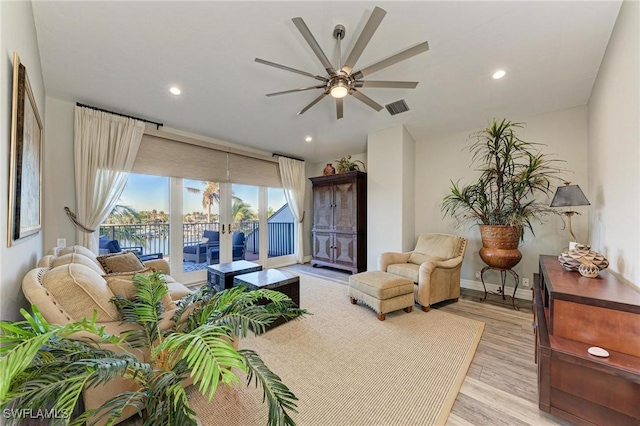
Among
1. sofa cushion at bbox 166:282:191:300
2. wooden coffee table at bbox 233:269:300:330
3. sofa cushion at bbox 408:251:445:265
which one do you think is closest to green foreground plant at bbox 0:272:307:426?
sofa cushion at bbox 166:282:191:300

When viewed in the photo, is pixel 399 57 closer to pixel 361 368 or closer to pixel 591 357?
pixel 591 357

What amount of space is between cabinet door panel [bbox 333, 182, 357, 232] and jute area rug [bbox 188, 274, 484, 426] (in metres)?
2.12

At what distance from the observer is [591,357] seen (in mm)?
1303

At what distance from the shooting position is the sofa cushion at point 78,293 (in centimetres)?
131

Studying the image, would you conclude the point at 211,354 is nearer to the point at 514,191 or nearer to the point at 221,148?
the point at 514,191

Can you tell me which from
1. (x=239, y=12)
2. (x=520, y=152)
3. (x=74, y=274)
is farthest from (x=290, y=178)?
(x=74, y=274)

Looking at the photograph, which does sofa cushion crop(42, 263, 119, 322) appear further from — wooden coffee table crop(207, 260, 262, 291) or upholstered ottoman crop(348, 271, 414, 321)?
upholstered ottoman crop(348, 271, 414, 321)

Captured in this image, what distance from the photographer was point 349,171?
5094mm

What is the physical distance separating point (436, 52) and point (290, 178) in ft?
12.6

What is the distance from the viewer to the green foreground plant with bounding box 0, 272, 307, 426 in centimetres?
84

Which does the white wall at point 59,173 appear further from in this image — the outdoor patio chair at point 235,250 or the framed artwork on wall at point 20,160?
the outdoor patio chair at point 235,250

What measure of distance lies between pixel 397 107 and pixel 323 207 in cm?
261

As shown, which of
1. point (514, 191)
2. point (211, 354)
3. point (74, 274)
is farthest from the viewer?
point (514, 191)

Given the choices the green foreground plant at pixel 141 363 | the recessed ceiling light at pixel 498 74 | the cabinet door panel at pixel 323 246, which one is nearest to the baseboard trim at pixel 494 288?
the cabinet door panel at pixel 323 246
